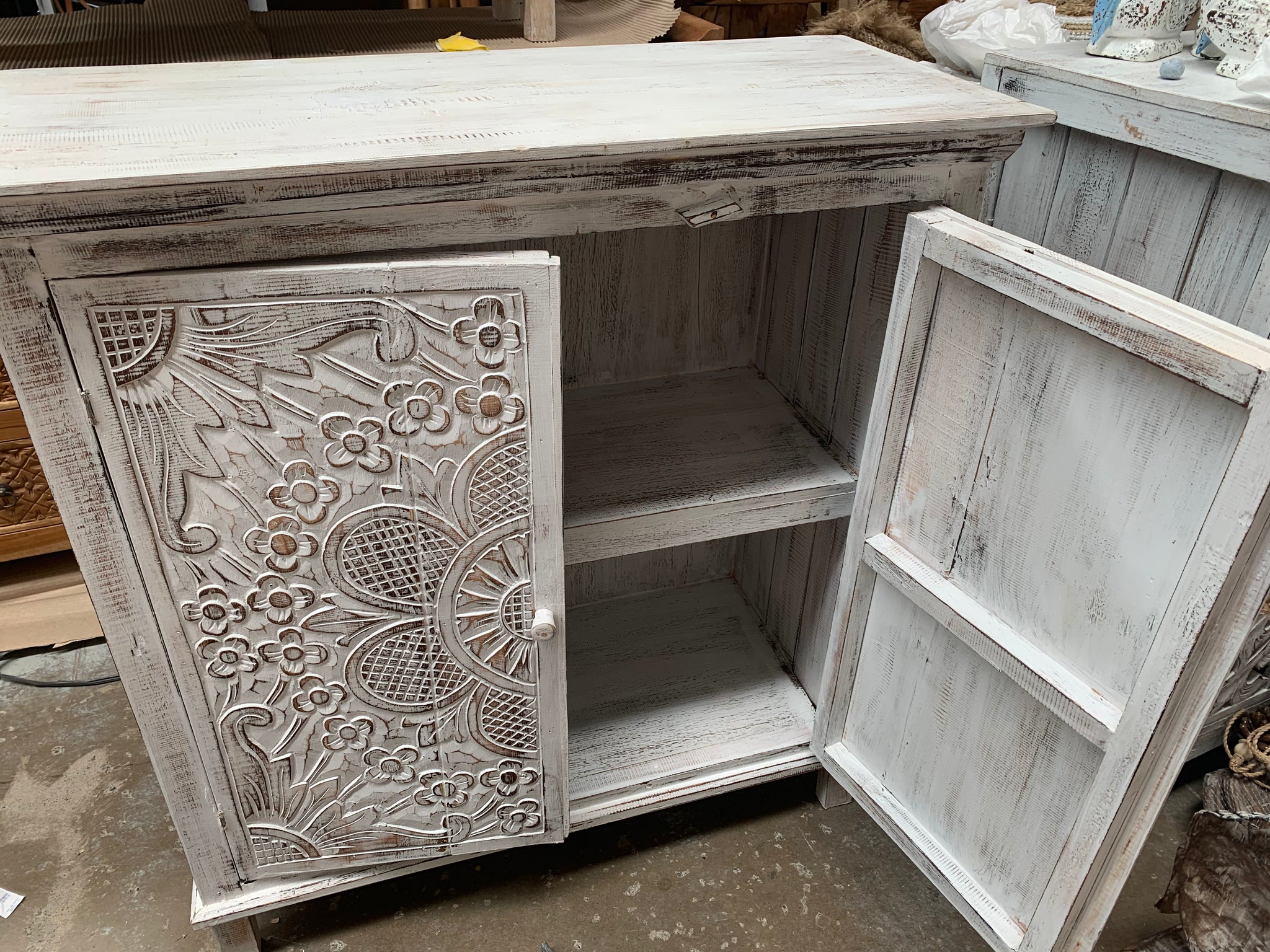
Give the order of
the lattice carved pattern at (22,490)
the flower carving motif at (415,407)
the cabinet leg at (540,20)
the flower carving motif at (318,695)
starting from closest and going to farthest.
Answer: the flower carving motif at (415,407), the flower carving motif at (318,695), the cabinet leg at (540,20), the lattice carved pattern at (22,490)

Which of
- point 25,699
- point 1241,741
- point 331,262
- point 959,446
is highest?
point 331,262

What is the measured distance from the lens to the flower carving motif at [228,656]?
0.86 metres

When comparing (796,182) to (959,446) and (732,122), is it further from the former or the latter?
(959,446)

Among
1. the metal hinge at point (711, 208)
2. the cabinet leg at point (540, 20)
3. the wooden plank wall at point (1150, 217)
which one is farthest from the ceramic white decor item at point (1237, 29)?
the cabinet leg at point (540, 20)

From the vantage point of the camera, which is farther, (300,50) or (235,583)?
(300,50)

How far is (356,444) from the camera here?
0.80 m

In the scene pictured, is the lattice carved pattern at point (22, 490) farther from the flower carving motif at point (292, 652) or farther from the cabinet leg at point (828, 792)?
the cabinet leg at point (828, 792)

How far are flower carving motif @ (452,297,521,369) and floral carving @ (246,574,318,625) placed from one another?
0.93 feet

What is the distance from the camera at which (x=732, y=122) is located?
82cm

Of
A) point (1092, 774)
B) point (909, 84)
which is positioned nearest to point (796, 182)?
point (909, 84)

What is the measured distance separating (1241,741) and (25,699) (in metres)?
1.85

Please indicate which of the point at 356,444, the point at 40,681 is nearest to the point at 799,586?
the point at 356,444

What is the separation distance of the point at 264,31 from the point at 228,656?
996mm

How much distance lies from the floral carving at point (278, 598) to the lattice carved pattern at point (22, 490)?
83cm
